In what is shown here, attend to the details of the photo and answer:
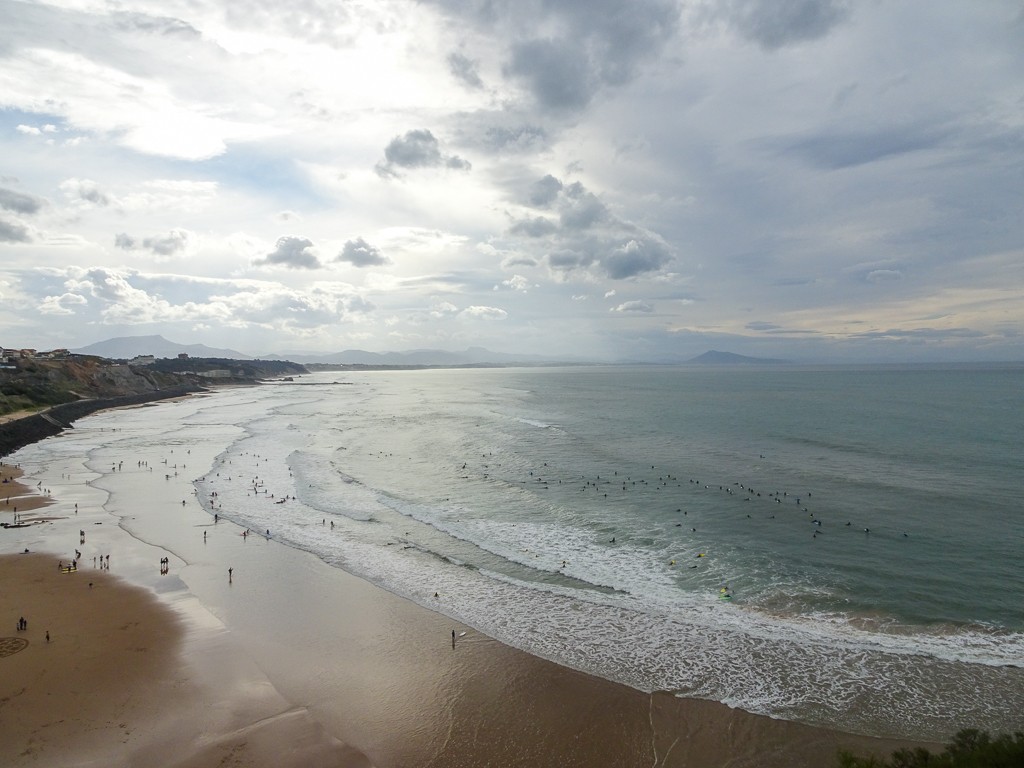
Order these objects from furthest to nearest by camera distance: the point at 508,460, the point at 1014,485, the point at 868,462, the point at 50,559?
the point at 508,460, the point at 868,462, the point at 1014,485, the point at 50,559

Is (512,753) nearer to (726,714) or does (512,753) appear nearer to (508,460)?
(726,714)

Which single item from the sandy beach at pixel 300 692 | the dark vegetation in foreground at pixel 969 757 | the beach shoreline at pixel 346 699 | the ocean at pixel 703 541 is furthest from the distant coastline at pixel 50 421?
the dark vegetation in foreground at pixel 969 757

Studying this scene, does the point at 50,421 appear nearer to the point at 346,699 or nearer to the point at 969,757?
the point at 346,699

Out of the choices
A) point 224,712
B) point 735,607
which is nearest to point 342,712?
point 224,712

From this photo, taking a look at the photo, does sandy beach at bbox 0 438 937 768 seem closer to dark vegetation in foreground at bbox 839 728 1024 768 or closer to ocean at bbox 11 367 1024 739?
ocean at bbox 11 367 1024 739

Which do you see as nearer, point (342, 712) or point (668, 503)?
point (342, 712)

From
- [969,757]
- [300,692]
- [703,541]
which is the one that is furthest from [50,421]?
[969,757]
